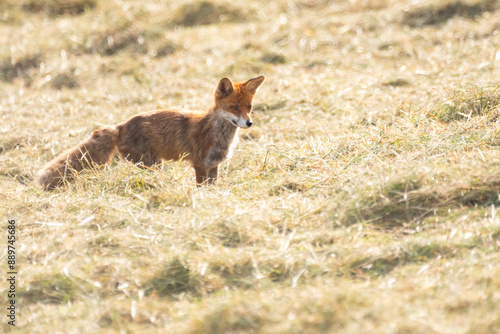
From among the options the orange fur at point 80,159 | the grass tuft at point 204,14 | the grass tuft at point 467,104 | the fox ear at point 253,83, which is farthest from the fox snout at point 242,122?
the grass tuft at point 204,14

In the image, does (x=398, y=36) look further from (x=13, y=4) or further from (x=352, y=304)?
(x=13, y=4)

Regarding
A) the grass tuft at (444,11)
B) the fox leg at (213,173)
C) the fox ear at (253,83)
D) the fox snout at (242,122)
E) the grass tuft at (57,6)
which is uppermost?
the grass tuft at (57,6)

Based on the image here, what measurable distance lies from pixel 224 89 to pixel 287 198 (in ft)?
7.80

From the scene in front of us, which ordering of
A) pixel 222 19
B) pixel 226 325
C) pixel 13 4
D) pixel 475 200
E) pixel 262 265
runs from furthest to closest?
pixel 13 4 → pixel 222 19 → pixel 475 200 → pixel 262 265 → pixel 226 325

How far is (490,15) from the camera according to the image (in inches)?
470

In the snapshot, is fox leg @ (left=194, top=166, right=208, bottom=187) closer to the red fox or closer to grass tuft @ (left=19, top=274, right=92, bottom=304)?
the red fox

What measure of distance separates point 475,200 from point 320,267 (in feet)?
5.37

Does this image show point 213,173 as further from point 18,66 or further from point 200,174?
point 18,66

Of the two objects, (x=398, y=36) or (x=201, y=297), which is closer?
(x=201, y=297)

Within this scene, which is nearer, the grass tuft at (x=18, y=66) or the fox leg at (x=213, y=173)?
the fox leg at (x=213, y=173)

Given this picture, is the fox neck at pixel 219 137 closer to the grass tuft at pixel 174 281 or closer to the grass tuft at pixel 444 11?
the grass tuft at pixel 174 281

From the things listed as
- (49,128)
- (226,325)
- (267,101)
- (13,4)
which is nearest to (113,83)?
(49,128)

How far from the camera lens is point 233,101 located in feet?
24.6

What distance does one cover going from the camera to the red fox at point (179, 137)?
736 cm
